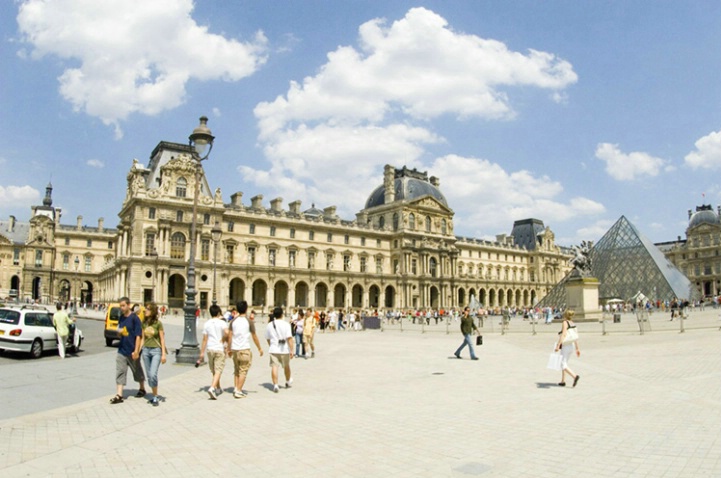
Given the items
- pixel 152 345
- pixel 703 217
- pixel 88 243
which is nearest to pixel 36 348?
pixel 152 345

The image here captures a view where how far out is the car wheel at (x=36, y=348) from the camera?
17.1 metres

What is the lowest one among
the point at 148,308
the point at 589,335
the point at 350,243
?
the point at 589,335

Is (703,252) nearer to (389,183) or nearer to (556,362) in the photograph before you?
(389,183)

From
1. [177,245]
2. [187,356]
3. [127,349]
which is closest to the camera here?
[127,349]

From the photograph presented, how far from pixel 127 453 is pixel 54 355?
1322cm

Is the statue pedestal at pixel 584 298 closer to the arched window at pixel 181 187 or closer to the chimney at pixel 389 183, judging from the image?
the arched window at pixel 181 187

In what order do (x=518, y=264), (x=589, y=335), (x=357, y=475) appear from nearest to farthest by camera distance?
(x=357, y=475)
(x=589, y=335)
(x=518, y=264)

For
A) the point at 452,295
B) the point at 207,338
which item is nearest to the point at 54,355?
the point at 207,338

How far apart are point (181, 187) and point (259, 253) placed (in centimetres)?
1238

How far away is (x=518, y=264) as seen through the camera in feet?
345

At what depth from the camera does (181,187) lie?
59.4 m

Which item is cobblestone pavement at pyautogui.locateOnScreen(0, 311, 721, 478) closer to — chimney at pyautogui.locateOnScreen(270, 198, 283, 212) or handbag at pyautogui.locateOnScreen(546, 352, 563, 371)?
handbag at pyautogui.locateOnScreen(546, 352, 563, 371)

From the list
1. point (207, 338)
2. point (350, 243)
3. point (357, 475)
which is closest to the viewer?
point (357, 475)

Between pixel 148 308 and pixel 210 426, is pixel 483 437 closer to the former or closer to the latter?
pixel 210 426
